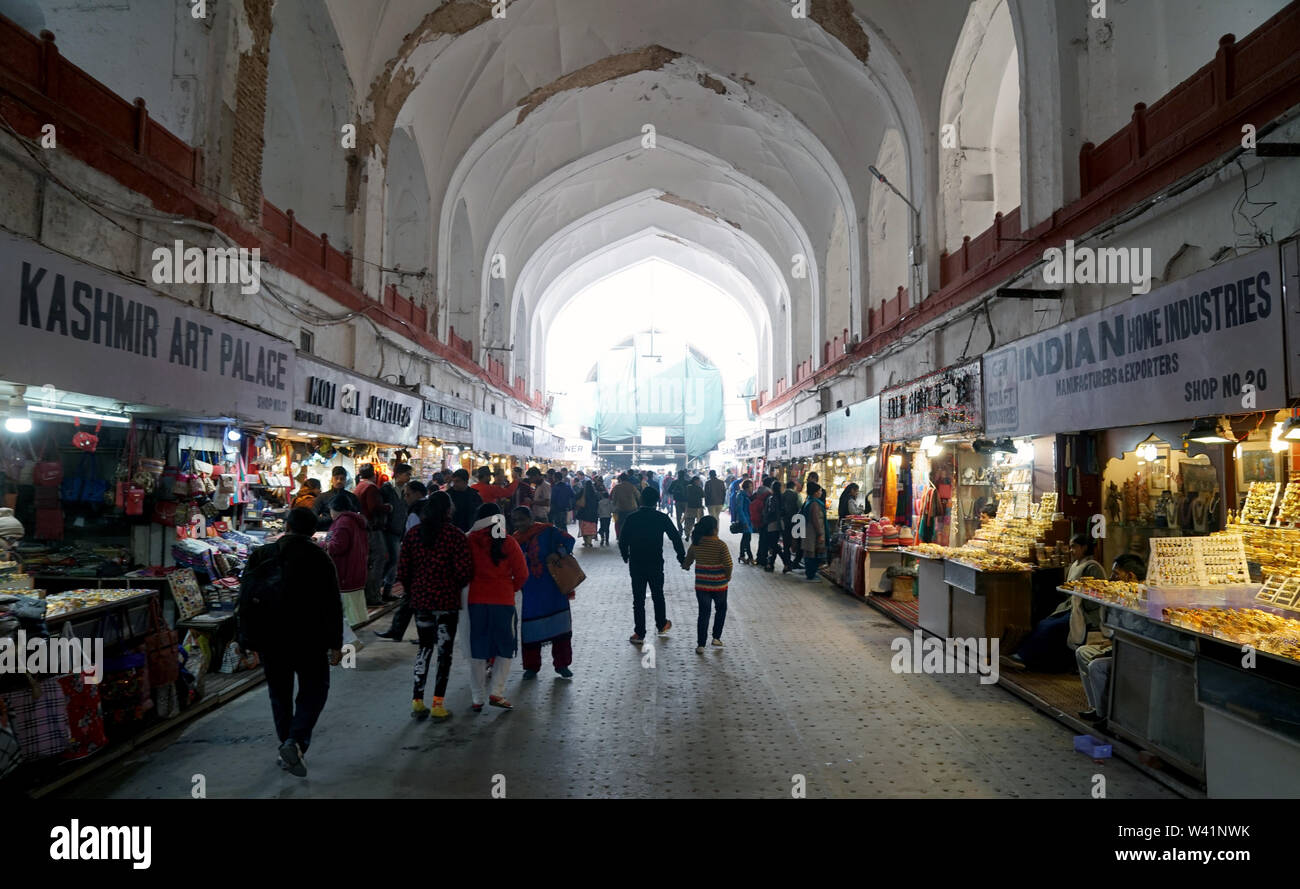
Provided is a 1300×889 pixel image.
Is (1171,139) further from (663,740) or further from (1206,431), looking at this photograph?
(663,740)

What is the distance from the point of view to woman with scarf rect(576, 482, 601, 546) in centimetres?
1619

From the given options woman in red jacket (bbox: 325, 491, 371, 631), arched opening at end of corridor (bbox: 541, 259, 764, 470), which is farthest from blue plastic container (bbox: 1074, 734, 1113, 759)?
arched opening at end of corridor (bbox: 541, 259, 764, 470)

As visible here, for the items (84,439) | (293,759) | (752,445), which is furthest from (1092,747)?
(752,445)

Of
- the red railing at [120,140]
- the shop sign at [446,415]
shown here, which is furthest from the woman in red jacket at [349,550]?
the shop sign at [446,415]

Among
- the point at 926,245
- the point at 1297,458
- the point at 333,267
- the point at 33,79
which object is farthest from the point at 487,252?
the point at 1297,458

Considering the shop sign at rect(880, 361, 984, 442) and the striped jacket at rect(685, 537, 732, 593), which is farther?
the shop sign at rect(880, 361, 984, 442)

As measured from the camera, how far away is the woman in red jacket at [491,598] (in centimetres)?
521

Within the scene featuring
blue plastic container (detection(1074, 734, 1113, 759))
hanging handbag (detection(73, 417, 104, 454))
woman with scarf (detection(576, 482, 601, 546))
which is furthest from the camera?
woman with scarf (detection(576, 482, 601, 546))

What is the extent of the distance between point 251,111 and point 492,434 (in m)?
10.3

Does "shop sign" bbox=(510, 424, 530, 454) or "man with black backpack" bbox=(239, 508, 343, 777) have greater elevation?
"shop sign" bbox=(510, 424, 530, 454)

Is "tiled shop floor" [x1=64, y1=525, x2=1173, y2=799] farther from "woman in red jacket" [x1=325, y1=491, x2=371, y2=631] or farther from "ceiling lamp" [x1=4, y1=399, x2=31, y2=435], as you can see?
"ceiling lamp" [x1=4, y1=399, x2=31, y2=435]
